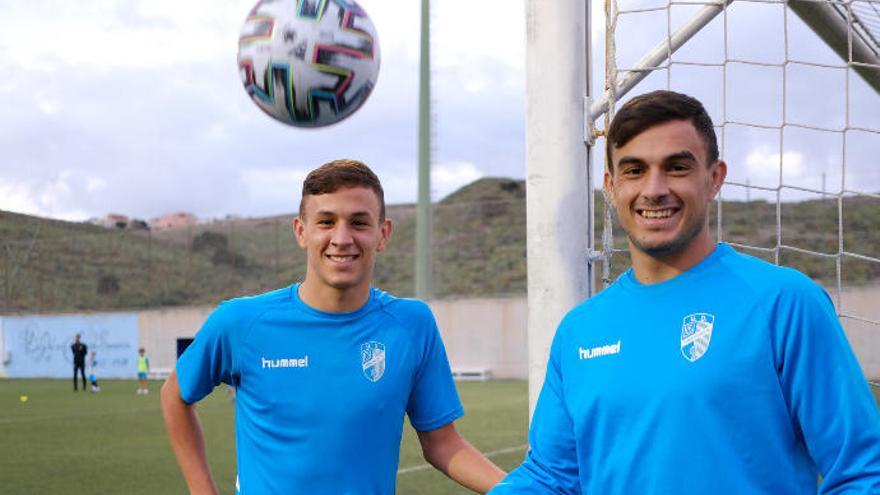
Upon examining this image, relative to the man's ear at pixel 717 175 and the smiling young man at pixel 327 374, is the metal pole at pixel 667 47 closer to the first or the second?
the smiling young man at pixel 327 374

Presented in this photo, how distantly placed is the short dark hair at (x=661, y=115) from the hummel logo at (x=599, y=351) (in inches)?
17.5

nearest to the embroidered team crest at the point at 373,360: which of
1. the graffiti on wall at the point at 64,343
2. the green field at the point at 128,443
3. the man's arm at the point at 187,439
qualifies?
the man's arm at the point at 187,439

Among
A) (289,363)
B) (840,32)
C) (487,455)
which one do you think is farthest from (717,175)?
(487,455)

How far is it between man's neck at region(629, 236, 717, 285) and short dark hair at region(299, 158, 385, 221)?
1.12 metres

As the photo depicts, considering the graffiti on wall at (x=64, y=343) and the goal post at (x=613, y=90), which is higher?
the goal post at (x=613, y=90)

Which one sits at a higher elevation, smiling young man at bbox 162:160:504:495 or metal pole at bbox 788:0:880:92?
metal pole at bbox 788:0:880:92

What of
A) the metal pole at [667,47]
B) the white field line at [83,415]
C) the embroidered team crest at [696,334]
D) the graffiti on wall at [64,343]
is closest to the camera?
the embroidered team crest at [696,334]

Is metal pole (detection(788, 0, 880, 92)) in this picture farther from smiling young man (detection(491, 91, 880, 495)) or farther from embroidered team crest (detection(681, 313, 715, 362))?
embroidered team crest (detection(681, 313, 715, 362))

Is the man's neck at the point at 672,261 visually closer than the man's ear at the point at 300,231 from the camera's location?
Yes

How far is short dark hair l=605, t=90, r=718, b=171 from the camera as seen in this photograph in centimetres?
225

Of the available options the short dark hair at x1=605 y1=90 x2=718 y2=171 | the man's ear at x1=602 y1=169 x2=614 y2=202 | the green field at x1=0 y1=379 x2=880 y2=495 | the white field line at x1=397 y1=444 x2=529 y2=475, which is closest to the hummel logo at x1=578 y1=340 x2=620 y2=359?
the man's ear at x1=602 y1=169 x2=614 y2=202

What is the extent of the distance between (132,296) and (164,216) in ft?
77.8

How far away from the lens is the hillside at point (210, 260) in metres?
37.3

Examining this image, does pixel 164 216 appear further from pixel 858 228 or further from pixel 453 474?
pixel 453 474
